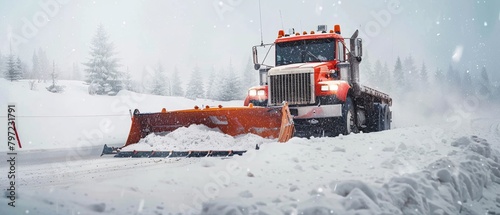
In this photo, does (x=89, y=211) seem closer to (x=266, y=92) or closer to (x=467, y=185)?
(x=467, y=185)

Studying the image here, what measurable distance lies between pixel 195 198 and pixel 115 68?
37261mm

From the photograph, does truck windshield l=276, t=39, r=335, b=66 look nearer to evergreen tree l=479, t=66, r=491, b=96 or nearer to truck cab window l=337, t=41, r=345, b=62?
truck cab window l=337, t=41, r=345, b=62

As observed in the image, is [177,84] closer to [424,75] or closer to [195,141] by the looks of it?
[424,75]

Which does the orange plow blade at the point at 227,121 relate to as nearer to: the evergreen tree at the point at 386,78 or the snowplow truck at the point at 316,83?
the snowplow truck at the point at 316,83

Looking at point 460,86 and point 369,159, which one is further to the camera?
point 460,86

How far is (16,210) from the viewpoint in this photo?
2771mm

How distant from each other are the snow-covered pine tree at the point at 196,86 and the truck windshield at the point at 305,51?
48482mm

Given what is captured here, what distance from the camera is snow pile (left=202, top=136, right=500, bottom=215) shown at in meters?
3.36

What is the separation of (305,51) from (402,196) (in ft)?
24.8

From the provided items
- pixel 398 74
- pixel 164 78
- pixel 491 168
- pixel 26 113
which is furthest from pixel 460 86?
pixel 491 168

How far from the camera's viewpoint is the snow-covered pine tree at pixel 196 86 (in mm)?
59344

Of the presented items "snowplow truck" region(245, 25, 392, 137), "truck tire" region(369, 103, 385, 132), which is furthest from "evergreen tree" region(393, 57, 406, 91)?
"snowplow truck" region(245, 25, 392, 137)

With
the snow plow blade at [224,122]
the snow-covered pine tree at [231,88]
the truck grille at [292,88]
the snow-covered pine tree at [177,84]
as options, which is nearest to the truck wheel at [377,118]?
the truck grille at [292,88]

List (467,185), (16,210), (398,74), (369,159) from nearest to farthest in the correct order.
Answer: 1. (16,210)
2. (467,185)
3. (369,159)
4. (398,74)
